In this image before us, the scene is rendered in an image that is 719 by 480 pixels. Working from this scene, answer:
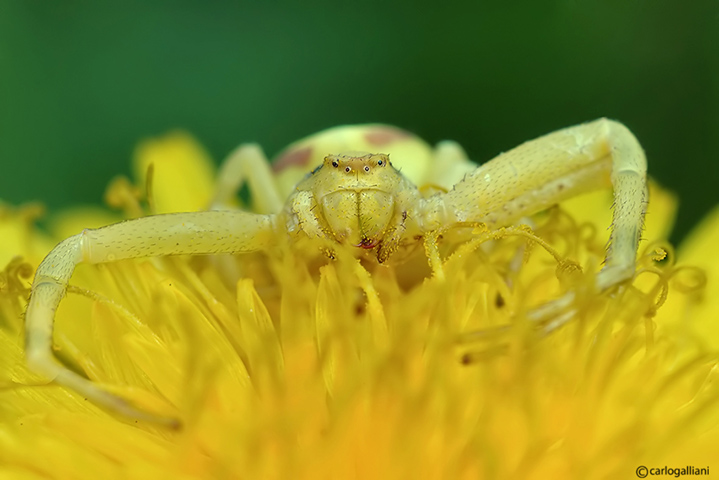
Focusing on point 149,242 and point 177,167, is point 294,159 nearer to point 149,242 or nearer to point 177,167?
point 149,242

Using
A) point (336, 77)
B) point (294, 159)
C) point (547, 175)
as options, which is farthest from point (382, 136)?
point (336, 77)

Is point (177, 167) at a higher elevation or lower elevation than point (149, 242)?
lower

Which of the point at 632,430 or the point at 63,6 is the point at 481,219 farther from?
the point at 63,6

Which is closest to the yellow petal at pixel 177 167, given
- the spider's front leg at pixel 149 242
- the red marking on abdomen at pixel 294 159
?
the red marking on abdomen at pixel 294 159

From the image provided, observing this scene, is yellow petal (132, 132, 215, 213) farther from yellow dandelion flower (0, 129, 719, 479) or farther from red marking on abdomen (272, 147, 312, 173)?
yellow dandelion flower (0, 129, 719, 479)

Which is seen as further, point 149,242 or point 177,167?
point 177,167

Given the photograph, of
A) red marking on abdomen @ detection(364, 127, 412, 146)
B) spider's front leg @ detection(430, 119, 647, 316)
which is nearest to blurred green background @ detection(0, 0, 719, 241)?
red marking on abdomen @ detection(364, 127, 412, 146)

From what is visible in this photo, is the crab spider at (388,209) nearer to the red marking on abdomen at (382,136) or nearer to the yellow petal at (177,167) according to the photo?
the red marking on abdomen at (382,136)
